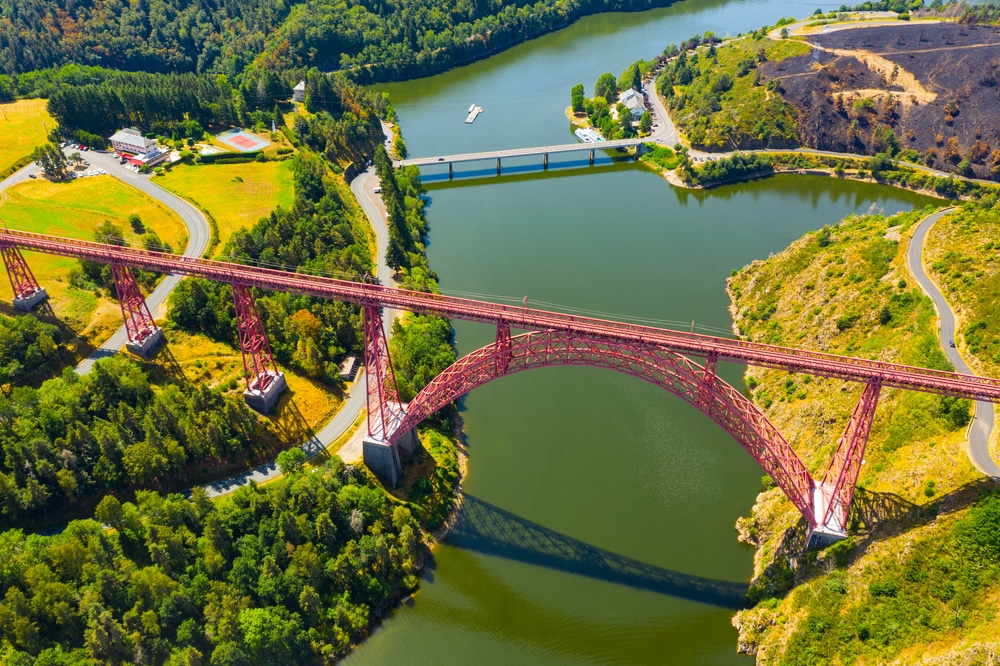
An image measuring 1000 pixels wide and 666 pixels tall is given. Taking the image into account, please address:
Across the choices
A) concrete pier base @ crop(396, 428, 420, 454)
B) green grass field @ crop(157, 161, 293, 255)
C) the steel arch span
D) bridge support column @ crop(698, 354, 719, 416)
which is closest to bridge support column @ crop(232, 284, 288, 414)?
concrete pier base @ crop(396, 428, 420, 454)

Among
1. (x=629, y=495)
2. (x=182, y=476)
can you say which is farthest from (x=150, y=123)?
(x=629, y=495)

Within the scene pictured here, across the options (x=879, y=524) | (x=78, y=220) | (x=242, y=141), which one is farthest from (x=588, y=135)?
(x=879, y=524)

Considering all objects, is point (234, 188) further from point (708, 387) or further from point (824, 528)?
point (824, 528)

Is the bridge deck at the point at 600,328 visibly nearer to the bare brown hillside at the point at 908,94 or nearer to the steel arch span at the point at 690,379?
the steel arch span at the point at 690,379

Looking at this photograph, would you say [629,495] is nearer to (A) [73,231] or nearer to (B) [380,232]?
Answer: (B) [380,232]

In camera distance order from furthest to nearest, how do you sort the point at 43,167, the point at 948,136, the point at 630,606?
the point at 948,136
the point at 43,167
the point at 630,606

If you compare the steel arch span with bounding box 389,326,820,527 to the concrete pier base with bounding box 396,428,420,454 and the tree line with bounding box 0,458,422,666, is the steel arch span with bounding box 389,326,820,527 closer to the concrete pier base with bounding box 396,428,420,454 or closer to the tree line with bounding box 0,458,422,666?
the concrete pier base with bounding box 396,428,420,454
